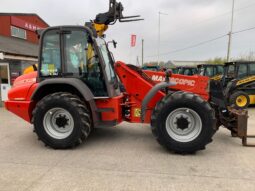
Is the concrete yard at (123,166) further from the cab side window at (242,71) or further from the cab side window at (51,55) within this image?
the cab side window at (242,71)

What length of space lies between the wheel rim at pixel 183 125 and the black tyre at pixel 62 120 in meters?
1.58

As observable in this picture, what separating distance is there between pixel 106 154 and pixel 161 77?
199 centimetres

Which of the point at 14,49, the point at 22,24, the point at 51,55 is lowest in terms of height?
the point at 51,55

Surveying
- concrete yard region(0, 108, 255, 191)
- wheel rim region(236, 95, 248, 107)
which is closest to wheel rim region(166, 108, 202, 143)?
concrete yard region(0, 108, 255, 191)

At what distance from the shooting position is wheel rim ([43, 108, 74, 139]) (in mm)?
4715

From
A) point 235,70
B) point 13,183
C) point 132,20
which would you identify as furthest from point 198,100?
point 235,70

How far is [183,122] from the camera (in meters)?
4.44

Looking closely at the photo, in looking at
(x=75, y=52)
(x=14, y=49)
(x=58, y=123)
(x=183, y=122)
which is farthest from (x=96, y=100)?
(x=14, y=49)

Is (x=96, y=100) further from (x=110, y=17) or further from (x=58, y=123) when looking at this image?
(x=110, y=17)

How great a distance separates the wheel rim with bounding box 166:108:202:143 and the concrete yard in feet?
1.18

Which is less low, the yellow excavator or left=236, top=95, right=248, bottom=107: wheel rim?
the yellow excavator

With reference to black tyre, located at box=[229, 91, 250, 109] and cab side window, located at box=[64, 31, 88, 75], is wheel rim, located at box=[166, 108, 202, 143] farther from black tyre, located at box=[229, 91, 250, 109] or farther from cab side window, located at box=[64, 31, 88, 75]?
black tyre, located at box=[229, 91, 250, 109]

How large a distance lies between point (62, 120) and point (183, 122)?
2.36m

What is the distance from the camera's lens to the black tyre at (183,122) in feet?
14.1
